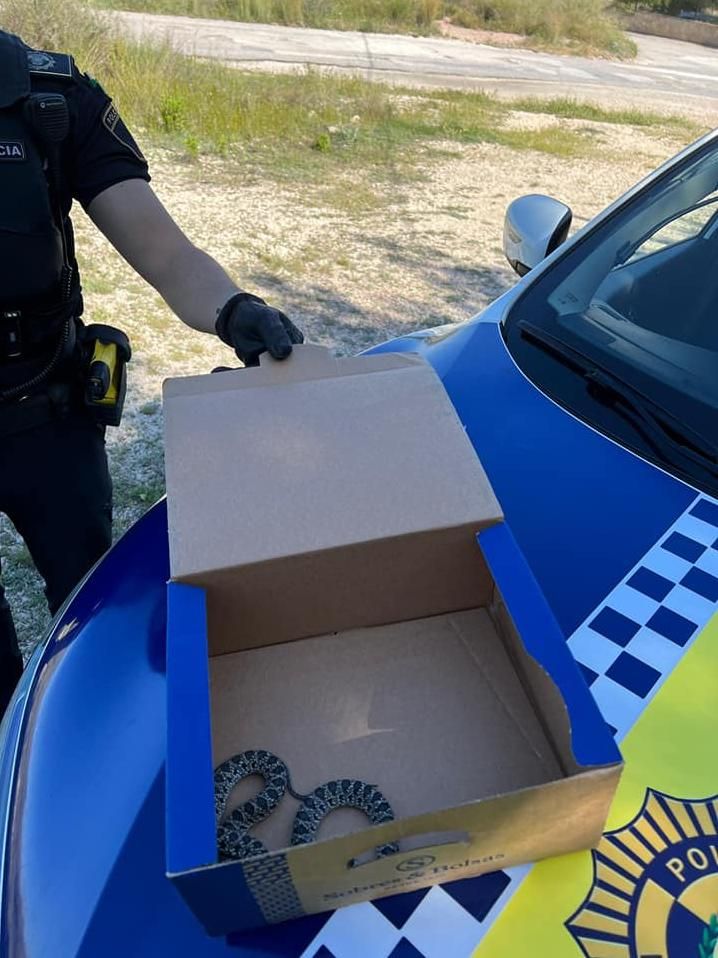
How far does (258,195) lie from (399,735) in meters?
5.42

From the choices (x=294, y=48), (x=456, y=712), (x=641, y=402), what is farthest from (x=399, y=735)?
(x=294, y=48)

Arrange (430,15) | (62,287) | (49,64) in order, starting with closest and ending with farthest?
(49,64) → (62,287) → (430,15)

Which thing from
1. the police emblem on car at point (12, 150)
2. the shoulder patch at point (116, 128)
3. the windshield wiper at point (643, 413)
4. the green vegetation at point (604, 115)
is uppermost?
the green vegetation at point (604, 115)

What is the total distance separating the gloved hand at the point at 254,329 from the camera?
1.27 m

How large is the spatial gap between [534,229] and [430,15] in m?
20.3

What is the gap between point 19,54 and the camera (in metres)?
1.42

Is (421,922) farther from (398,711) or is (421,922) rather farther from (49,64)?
(49,64)

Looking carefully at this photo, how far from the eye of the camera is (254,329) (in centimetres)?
133

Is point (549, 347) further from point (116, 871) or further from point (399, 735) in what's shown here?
point (116, 871)

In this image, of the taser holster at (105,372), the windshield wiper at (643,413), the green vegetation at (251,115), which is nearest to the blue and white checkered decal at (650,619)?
the windshield wiper at (643,413)

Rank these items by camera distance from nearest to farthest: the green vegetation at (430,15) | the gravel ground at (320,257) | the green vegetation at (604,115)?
1. the gravel ground at (320,257)
2. the green vegetation at (604,115)
3. the green vegetation at (430,15)

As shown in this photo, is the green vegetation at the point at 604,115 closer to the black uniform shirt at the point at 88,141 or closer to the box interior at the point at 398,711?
the black uniform shirt at the point at 88,141

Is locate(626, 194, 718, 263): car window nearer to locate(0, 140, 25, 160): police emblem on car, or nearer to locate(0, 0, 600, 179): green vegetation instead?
locate(0, 140, 25, 160): police emblem on car

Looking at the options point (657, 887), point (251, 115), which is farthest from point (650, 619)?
point (251, 115)
